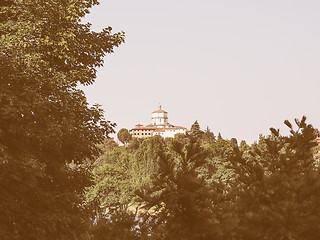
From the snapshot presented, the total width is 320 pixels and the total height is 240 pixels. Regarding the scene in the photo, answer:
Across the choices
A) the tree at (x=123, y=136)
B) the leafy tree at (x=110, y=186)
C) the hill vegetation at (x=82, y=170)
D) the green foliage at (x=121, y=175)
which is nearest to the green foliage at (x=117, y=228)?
the hill vegetation at (x=82, y=170)

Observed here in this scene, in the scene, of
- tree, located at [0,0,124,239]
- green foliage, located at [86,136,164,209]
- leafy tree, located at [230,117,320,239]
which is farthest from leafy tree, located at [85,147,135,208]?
leafy tree, located at [230,117,320,239]

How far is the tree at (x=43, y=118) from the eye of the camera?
16578 millimetres

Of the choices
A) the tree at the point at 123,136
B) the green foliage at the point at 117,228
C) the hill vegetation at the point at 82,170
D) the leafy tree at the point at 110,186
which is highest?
the tree at the point at 123,136

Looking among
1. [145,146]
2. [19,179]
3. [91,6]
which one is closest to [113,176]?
[145,146]

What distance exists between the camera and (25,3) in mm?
18922

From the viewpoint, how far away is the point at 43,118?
18.2 m

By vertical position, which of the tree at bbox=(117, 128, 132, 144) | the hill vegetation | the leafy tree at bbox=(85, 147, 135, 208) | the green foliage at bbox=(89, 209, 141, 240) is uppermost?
the tree at bbox=(117, 128, 132, 144)

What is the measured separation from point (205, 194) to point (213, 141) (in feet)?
206

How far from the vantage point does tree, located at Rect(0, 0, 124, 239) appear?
16578mm

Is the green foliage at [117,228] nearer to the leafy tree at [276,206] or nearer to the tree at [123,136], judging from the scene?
the leafy tree at [276,206]

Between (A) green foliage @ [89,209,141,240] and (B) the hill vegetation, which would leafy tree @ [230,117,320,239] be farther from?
(A) green foliage @ [89,209,141,240]

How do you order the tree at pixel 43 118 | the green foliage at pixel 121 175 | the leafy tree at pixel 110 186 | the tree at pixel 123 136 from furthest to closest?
the tree at pixel 123 136 → the green foliage at pixel 121 175 → the leafy tree at pixel 110 186 → the tree at pixel 43 118

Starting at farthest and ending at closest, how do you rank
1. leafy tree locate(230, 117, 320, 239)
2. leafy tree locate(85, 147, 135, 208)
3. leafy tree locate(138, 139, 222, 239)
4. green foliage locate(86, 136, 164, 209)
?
green foliage locate(86, 136, 164, 209), leafy tree locate(85, 147, 135, 208), leafy tree locate(230, 117, 320, 239), leafy tree locate(138, 139, 222, 239)

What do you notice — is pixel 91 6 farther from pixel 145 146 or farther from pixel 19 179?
pixel 145 146
